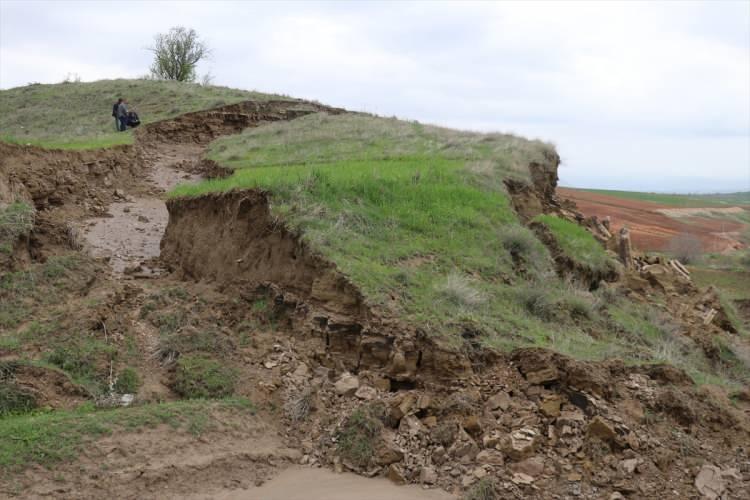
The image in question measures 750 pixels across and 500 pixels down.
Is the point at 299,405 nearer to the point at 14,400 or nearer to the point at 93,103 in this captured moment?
the point at 14,400

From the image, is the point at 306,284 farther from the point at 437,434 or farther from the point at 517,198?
the point at 517,198

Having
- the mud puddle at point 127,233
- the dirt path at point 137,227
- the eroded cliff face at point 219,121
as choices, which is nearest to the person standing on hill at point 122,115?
the eroded cliff face at point 219,121

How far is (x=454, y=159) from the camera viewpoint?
13844mm

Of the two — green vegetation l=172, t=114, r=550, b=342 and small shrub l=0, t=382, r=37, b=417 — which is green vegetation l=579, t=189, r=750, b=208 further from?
small shrub l=0, t=382, r=37, b=417

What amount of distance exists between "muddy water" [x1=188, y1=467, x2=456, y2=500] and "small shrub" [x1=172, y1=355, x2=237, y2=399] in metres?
1.33

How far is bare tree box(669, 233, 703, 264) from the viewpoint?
98.2ft

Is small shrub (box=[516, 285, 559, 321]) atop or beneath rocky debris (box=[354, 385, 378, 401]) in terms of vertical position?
atop

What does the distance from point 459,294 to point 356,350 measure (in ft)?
4.28

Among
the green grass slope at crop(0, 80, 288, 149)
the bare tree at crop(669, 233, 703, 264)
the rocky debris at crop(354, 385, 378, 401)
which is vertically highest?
the green grass slope at crop(0, 80, 288, 149)

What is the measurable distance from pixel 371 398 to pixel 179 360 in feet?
6.68

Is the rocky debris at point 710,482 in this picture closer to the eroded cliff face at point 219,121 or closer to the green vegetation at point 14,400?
the green vegetation at point 14,400

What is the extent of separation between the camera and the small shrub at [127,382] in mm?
7059

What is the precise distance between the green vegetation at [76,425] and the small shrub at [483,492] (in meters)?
2.28

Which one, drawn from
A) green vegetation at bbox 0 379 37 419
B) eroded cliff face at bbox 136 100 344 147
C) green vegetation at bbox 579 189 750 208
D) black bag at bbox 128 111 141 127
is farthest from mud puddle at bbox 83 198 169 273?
green vegetation at bbox 579 189 750 208
